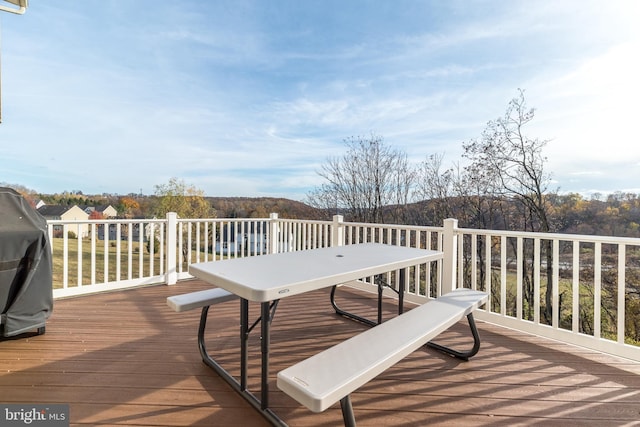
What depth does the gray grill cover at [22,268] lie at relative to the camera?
2.36 m

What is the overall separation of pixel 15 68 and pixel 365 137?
7954mm

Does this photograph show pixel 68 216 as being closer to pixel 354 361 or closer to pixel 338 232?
pixel 338 232

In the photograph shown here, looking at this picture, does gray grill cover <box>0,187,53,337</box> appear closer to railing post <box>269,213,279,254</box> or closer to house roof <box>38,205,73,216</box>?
house roof <box>38,205,73,216</box>

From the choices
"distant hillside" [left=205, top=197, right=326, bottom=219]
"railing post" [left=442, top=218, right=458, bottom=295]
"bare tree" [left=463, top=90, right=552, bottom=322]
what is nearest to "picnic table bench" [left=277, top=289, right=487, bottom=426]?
"railing post" [left=442, top=218, right=458, bottom=295]

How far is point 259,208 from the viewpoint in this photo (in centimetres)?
→ 708

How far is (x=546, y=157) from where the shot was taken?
7000 millimetres

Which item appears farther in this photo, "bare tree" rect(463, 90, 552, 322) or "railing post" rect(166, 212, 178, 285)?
"bare tree" rect(463, 90, 552, 322)

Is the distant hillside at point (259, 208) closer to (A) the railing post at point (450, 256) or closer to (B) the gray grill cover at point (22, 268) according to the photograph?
(A) the railing post at point (450, 256)

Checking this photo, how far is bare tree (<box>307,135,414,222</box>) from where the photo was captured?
351 inches

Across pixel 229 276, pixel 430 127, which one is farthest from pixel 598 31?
pixel 229 276

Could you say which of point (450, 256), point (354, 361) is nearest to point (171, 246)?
point (450, 256)

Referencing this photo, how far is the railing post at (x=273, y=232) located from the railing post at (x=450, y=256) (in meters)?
3.14

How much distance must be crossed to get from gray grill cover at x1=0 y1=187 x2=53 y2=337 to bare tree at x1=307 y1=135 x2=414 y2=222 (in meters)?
7.58

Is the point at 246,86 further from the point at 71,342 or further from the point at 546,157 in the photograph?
the point at 546,157
